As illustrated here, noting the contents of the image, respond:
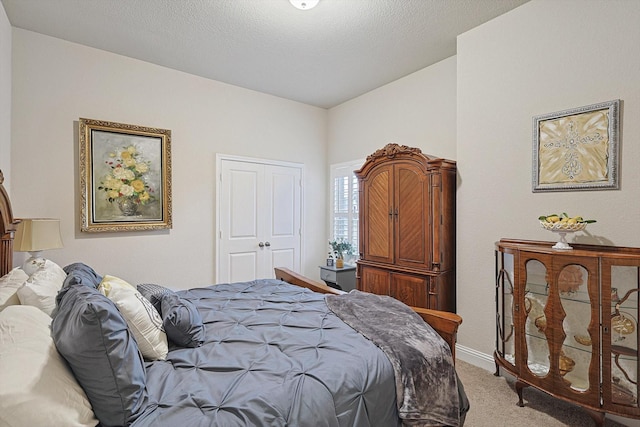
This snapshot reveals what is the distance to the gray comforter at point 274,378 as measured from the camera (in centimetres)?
115

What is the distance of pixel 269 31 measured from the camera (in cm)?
292

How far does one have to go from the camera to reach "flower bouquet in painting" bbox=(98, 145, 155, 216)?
3.32 meters

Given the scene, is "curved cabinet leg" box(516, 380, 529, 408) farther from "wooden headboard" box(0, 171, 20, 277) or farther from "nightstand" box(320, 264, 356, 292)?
"wooden headboard" box(0, 171, 20, 277)

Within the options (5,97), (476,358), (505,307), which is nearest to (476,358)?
(476,358)

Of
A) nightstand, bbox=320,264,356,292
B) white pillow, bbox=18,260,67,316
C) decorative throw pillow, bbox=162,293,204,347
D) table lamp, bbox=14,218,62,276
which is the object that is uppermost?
table lamp, bbox=14,218,62,276

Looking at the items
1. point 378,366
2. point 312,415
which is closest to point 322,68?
point 378,366

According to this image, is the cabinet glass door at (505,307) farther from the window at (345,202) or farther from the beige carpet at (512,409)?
the window at (345,202)

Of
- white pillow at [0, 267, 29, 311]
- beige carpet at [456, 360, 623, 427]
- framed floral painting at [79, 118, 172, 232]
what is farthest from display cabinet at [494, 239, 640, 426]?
framed floral painting at [79, 118, 172, 232]

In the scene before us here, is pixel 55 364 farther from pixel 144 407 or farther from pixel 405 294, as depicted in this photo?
pixel 405 294

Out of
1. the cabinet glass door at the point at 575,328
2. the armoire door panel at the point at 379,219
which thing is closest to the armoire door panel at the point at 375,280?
the armoire door panel at the point at 379,219

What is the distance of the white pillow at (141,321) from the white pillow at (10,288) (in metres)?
0.38

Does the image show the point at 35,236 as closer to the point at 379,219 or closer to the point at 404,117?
the point at 379,219


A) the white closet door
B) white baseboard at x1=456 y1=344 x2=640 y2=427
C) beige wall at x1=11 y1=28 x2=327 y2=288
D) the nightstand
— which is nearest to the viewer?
white baseboard at x1=456 y1=344 x2=640 y2=427

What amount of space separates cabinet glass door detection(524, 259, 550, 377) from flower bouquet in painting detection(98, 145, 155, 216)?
357 cm
